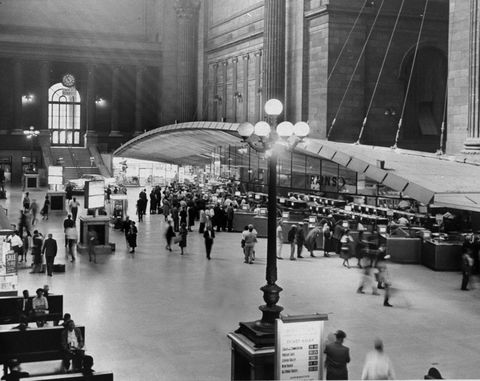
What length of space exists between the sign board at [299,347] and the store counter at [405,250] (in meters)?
14.0

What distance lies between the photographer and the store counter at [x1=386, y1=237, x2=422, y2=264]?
2269cm

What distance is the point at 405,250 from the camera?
22.7 meters

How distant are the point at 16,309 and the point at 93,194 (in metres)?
12.1

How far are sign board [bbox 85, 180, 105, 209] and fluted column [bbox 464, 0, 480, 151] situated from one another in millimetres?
12702

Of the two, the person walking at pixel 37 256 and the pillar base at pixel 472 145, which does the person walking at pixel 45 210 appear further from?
the pillar base at pixel 472 145

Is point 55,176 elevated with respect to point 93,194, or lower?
elevated

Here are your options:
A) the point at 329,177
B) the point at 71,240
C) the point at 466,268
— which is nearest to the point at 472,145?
the point at 466,268

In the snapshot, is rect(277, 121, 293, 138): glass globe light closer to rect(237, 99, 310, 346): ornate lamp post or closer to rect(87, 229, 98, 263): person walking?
rect(237, 99, 310, 346): ornate lamp post

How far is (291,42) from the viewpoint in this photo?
123ft

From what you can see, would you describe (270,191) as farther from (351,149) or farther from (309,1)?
(309,1)

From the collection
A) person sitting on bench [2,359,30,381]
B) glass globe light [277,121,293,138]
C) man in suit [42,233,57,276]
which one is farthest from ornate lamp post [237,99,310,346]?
man in suit [42,233,57,276]

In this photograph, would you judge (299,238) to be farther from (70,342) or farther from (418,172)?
(70,342)

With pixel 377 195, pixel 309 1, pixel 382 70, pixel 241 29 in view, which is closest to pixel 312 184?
pixel 377 195

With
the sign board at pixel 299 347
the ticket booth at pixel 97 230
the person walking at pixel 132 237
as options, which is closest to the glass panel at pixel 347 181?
the person walking at pixel 132 237
